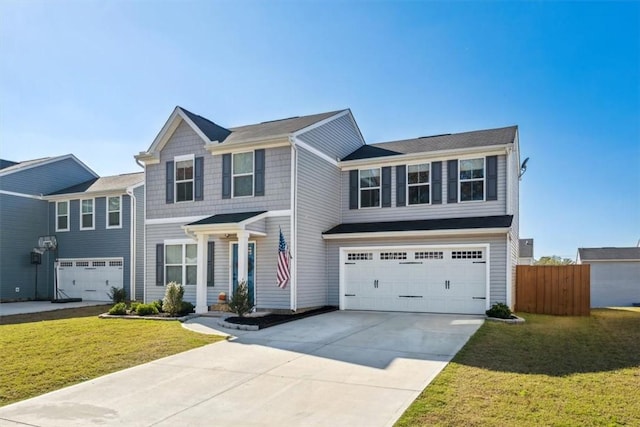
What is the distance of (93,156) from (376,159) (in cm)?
1787

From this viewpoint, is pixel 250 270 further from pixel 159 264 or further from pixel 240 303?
pixel 159 264

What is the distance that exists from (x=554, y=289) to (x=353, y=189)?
25.6 feet

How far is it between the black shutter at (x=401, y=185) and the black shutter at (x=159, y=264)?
8.66 m

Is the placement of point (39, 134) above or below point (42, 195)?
above

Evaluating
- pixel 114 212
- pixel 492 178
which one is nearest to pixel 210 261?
pixel 114 212

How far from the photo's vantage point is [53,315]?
15.2 metres

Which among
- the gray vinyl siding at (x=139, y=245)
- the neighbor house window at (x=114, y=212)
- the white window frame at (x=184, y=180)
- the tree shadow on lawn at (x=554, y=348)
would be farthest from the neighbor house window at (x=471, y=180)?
the neighbor house window at (x=114, y=212)

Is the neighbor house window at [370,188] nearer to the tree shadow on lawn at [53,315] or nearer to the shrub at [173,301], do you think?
the shrub at [173,301]

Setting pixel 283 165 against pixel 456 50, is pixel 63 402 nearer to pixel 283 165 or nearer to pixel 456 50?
pixel 283 165

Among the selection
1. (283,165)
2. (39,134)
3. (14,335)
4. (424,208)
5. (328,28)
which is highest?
(328,28)

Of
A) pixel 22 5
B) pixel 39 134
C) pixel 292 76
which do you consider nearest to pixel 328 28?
pixel 292 76

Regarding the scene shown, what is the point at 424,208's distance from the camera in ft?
52.4

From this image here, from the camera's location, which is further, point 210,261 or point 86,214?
point 86,214

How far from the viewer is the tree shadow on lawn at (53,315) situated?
14031 mm
